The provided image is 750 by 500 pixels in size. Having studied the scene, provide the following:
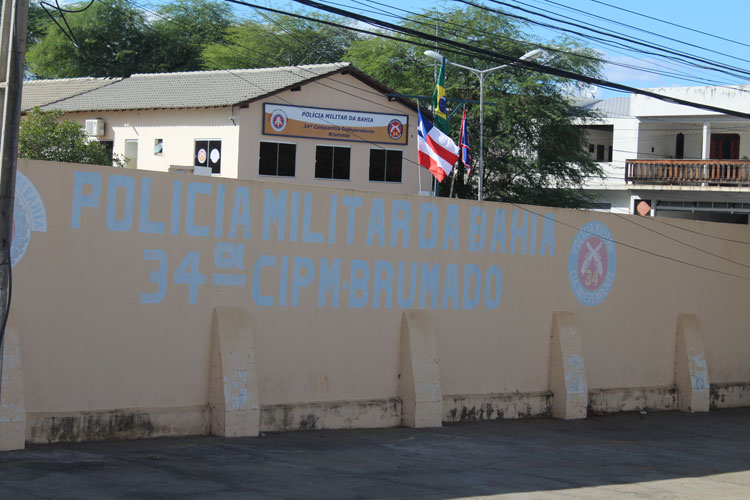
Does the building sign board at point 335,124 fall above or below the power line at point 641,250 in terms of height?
above

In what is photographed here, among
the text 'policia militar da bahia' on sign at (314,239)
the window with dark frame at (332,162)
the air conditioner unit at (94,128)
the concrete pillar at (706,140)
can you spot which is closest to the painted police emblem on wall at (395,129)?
the window with dark frame at (332,162)

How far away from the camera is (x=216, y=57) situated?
52781 mm

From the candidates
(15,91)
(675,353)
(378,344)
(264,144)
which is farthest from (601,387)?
(264,144)

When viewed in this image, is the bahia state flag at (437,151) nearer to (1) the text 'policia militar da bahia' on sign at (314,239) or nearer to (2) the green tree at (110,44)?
(1) the text 'policia militar da bahia' on sign at (314,239)

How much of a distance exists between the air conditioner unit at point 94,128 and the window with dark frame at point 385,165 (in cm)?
1046

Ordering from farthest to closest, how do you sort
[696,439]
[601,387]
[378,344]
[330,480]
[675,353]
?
[675,353], [601,387], [696,439], [378,344], [330,480]

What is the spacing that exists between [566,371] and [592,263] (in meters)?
2.04

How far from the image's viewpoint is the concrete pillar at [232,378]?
11578mm

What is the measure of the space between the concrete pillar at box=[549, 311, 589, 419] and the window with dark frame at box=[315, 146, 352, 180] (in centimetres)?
2050

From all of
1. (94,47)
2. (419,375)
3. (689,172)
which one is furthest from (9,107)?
(94,47)

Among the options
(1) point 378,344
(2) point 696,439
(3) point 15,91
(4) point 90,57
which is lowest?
(2) point 696,439

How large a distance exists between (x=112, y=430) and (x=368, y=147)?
1020 inches

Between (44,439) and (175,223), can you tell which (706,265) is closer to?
(175,223)

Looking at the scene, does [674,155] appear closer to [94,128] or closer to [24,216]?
[94,128]
